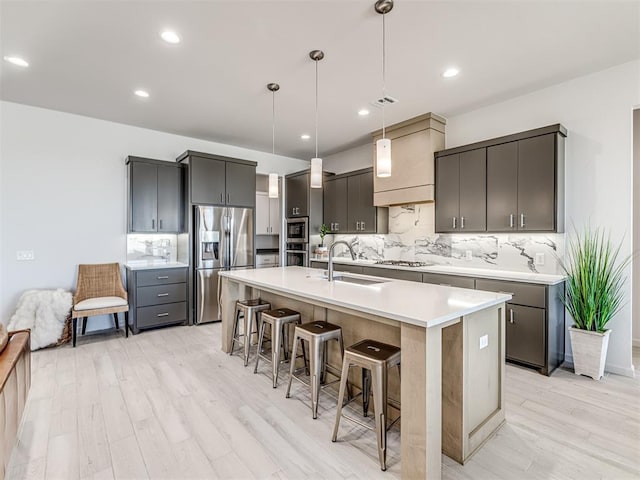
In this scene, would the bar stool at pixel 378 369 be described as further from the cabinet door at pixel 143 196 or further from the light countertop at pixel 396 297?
the cabinet door at pixel 143 196

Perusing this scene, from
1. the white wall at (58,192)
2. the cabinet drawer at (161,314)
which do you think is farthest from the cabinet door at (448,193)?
the white wall at (58,192)

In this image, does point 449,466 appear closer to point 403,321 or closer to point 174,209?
point 403,321

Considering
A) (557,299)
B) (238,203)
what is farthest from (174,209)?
(557,299)

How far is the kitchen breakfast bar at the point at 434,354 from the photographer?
164cm

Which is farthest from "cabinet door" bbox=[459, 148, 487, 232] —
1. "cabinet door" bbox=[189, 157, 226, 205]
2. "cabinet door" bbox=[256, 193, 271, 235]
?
"cabinet door" bbox=[256, 193, 271, 235]

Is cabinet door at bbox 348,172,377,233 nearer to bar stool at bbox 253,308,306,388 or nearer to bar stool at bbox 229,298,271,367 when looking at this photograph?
bar stool at bbox 229,298,271,367

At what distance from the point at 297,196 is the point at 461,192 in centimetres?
306

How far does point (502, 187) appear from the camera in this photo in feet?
11.6

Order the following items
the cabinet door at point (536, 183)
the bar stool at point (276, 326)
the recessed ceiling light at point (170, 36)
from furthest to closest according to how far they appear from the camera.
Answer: the cabinet door at point (536, 183) → the bar stool at point (276, 326) → the recessed ceiling light at point (170, 36)

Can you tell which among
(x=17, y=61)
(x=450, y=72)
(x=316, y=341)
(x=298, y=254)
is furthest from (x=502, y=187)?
Answer: (x=17, y=61)

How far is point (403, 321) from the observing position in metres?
1.67

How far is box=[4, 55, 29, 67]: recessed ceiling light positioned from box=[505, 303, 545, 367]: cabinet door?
203 inches

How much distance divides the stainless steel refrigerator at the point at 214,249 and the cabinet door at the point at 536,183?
12.3 feet

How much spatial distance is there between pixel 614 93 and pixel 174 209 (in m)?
5.39
